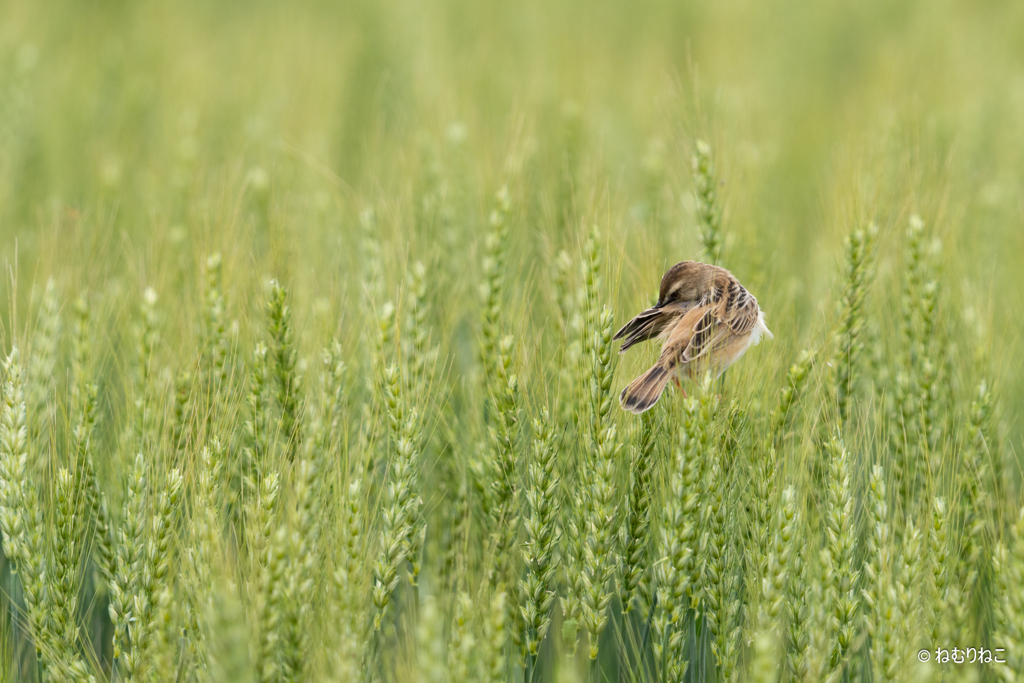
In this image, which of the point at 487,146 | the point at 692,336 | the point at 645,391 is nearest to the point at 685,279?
the point at 692,336

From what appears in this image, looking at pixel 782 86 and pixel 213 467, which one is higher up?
pixel 782 86

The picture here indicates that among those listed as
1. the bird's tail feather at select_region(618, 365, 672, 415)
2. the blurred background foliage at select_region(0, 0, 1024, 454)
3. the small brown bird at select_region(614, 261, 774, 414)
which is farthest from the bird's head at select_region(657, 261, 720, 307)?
the bird's tail feather at select_region(618, 365, 672, 415)

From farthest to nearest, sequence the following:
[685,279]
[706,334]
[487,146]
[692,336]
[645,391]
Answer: [487,146]
[685,279]
[706,334]
[692,336]
[645,391]

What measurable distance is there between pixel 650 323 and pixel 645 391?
347 millimetres

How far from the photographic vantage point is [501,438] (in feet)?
7.18

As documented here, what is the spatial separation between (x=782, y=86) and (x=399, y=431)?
5483 millimetres

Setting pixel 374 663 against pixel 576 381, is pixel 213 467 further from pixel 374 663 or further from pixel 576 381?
pixel 576 381

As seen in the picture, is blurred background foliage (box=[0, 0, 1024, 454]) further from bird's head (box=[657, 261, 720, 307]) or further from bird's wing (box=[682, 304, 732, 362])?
bird's wing (box=[682, 304, 732, 362])

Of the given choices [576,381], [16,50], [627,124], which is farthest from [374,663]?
[16,50]

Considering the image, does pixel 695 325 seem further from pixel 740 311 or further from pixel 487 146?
pixel 487 146

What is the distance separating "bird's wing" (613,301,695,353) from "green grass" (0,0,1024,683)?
7 centimetres

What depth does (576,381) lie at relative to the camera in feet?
7.88

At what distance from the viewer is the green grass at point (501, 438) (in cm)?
196

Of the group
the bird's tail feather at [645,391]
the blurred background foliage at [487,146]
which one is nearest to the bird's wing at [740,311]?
the blurred background foliage at [487,146]
